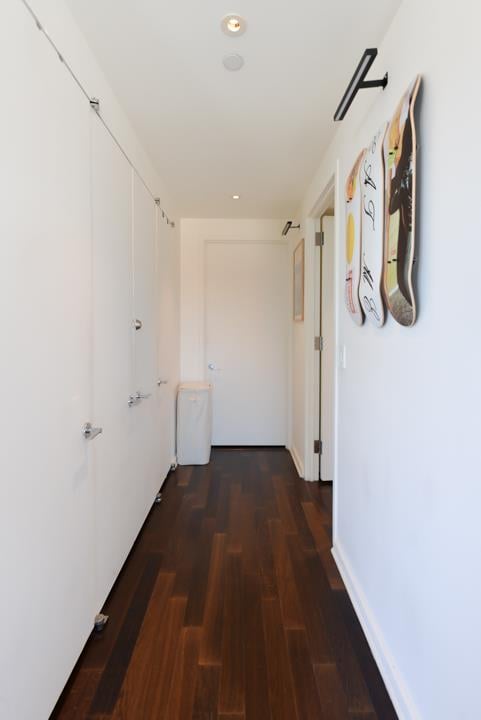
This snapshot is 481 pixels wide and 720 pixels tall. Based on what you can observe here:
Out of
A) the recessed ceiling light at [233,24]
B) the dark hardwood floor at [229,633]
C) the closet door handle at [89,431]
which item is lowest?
the dark hardwood floor at [229,633]

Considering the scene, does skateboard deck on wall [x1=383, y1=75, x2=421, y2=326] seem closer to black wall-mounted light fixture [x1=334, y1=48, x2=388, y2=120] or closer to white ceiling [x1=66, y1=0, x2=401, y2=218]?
black wall-mounted light fixture [x1=334, y1=48, x2=388, y2=120]

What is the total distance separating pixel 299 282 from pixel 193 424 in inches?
65.8

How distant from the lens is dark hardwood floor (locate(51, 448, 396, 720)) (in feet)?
4.20

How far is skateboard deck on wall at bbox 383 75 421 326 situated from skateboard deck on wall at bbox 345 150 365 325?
355 mm

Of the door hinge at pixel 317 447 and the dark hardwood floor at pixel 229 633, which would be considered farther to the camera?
the door hinge at pixel 317 447

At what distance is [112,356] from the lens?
5.97ft

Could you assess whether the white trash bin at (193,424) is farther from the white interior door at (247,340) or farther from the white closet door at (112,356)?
the white closet door at (112,356)

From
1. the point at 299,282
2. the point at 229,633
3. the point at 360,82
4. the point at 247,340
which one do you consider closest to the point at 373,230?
the point at 360,82

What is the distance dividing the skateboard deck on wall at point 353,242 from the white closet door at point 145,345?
1217 mm

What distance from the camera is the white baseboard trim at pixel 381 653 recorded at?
3.92 feet

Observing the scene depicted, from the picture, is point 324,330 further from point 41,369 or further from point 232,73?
point 41,369

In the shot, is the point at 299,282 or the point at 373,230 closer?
the point at 373,230

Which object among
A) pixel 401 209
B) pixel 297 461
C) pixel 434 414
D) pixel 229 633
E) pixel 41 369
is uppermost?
pixel 401 209

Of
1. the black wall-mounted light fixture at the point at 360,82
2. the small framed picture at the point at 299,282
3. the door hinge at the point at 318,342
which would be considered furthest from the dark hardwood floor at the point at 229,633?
the black wall-mounted light fixture at the point at 360,82
